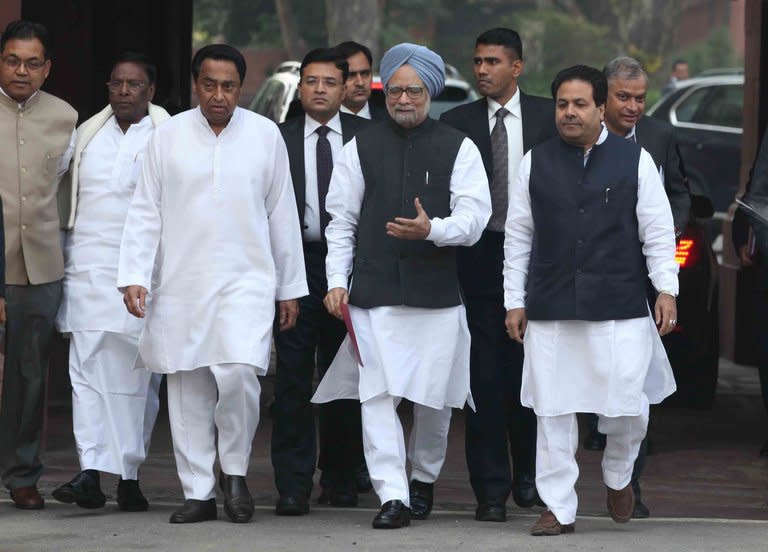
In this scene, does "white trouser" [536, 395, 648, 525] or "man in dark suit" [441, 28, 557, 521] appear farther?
"man in dark suit" [441, 28, 557, 521]

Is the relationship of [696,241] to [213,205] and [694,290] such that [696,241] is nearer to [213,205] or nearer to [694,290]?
[694,290]

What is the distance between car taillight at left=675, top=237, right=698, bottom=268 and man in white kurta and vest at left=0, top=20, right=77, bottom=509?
3.72 meters

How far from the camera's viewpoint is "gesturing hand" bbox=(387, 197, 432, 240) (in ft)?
24.0

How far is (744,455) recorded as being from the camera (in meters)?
9.92

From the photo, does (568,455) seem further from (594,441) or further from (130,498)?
(594,441)

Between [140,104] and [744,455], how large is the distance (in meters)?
3.80

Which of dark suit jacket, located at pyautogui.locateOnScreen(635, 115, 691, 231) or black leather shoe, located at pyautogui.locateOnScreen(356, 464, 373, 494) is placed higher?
dark suit jacket, located at pyautogui.locateOnScreen(635, 115, 691, 231)

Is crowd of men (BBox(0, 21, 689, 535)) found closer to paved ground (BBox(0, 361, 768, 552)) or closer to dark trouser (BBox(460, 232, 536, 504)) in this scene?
dark trouser (BBox(460, 232, 536, 504))

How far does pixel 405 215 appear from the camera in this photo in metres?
7.64

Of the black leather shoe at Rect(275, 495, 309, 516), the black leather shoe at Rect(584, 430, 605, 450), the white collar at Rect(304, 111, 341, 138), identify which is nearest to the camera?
the black leather shoe at Rect(275, 495, 309, 516)

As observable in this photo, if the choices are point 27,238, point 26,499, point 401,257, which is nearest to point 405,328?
point 401,257

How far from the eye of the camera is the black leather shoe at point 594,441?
998 centimetres

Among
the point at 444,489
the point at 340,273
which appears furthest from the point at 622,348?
the point at 444,489

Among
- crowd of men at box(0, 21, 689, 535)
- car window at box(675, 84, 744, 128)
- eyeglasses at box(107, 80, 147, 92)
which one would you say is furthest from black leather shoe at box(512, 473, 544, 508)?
car window at box(675, 84, 744, 128)
